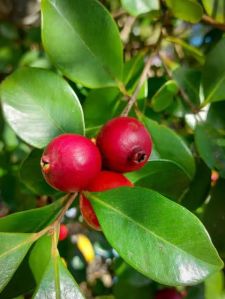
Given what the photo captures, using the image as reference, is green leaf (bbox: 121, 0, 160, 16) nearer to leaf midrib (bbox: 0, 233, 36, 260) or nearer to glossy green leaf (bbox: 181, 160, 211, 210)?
glossy green leaf (bbox: 181, 160, 211, 210)

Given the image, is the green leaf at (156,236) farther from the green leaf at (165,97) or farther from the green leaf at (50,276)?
the green leaf at (165,97)

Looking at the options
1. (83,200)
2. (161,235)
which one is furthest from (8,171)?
(161,235)

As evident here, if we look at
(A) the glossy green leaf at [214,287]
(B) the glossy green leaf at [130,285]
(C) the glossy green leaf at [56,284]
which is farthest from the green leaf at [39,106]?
(B) the glossy green leaf at [130,285]

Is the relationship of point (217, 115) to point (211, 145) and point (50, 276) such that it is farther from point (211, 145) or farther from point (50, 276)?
point (50, 276)

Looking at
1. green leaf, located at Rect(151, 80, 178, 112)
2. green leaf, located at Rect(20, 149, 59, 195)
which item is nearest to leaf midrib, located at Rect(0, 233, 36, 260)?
green leaf, located at Rect(20, 149, 59, 195)

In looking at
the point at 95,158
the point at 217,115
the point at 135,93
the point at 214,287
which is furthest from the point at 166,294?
the point at 95,158

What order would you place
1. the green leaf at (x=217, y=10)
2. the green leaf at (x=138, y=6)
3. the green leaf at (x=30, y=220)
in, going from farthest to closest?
the green leaf at (x=217, y=10), the green leaf at (x=138, y=6), the green leaf at (x=30, y=220)
